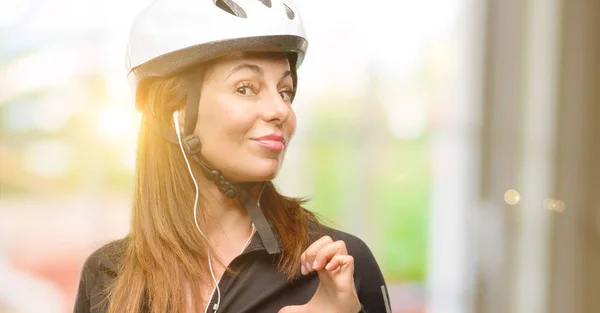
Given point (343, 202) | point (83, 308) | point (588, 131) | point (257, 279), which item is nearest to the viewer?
point (257, 279)

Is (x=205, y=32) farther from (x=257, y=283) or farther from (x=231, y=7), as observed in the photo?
(x=257, y=283)

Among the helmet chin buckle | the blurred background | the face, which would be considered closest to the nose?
the face

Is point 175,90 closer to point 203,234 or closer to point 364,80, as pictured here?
point 203,234

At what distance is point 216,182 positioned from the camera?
135cm

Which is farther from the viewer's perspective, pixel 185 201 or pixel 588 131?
pixel 588 131

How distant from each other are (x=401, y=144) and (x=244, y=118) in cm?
151

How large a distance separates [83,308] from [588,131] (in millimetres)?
1644

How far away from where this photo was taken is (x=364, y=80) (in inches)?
104

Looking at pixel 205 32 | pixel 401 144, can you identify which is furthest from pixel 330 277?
pixel 401 144

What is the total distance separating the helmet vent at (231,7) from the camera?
1.35 metres

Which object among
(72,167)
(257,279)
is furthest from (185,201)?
(72,167)

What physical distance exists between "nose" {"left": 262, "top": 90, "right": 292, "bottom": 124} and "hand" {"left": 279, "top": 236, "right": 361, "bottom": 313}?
0.26 metres

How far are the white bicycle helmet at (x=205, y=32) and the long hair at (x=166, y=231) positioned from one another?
5cm

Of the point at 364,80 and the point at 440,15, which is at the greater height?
the point at 440,15
